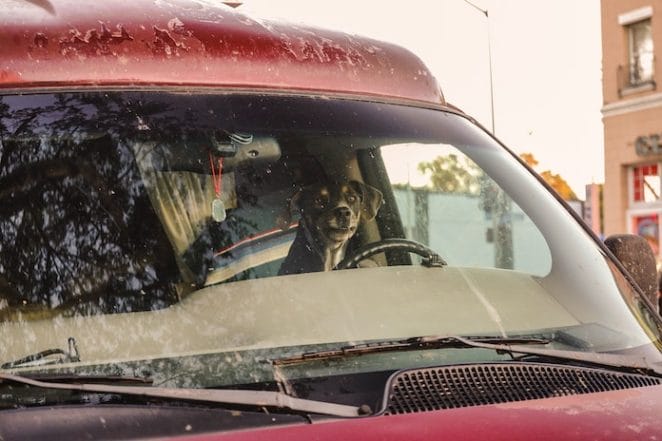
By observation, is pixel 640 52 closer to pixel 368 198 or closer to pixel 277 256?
pixel 368 198

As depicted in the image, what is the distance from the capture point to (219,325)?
2.37 metres

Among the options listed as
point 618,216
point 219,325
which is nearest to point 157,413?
point 219,325

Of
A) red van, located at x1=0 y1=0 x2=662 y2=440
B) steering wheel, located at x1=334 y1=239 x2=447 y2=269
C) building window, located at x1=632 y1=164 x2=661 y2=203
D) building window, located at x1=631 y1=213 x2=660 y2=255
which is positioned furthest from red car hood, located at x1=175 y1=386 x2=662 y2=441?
building window, located at x1=632 y1=164 x2=661 y2=203

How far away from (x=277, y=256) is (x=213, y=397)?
64 centimetres

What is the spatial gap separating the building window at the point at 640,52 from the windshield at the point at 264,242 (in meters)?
30.1

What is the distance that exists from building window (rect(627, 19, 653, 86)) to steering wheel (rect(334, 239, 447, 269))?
30147 millimetres

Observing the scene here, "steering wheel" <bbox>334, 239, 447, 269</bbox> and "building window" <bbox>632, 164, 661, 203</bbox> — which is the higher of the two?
"building window" <bbox>632, 164, 661, 203</bbox>

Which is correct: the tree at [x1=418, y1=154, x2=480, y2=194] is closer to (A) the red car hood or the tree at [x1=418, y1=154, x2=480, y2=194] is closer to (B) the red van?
(B) the red van

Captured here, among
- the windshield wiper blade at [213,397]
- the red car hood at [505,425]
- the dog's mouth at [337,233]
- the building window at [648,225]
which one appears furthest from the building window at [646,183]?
the windshield wiper blade at [213,397]

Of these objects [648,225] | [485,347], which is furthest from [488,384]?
[648,225]

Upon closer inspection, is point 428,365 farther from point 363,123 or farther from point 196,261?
Answer: point 363,123

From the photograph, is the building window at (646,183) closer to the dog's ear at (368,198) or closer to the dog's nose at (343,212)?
the dog's ear at (368,198)

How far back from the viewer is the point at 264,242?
270 cm

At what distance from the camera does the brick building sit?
31.6m
